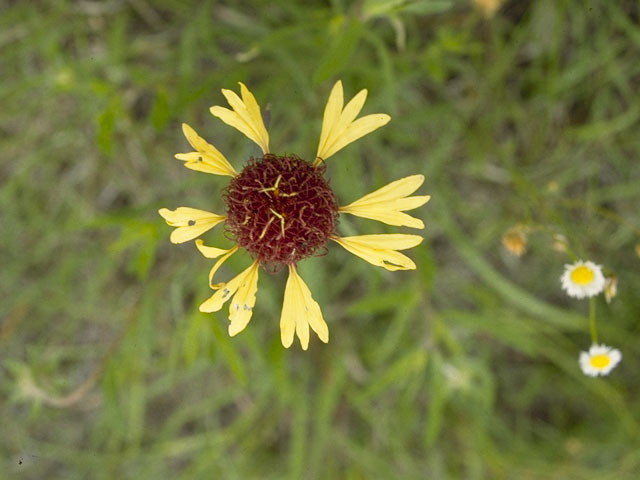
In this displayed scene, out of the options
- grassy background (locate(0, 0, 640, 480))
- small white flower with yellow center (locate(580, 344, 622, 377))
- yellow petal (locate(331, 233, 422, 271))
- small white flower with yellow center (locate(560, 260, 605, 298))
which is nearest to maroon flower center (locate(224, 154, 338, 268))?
yellow petal (locate(331, 233, 422, 271))

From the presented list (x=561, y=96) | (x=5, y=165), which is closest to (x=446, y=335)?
Answer: (x=561, y=96)

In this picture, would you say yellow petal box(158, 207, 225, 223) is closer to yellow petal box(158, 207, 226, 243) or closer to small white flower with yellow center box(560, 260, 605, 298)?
yellow petal box(158, 207, 226, 243)

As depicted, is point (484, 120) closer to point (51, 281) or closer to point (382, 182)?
point (382, 182)

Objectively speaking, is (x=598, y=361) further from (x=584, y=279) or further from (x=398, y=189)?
(x=398, y=189)

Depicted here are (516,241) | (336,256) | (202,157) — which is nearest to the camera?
(202,157)

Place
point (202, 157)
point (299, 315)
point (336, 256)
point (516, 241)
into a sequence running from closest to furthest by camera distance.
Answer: point (202, 157) < point (299, 315) < point (516, 241) < point (336, 256)

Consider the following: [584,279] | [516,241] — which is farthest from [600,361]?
[516,241]

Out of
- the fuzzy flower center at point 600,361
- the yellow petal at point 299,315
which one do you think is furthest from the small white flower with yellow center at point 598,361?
the yellow petal at point 299,315
